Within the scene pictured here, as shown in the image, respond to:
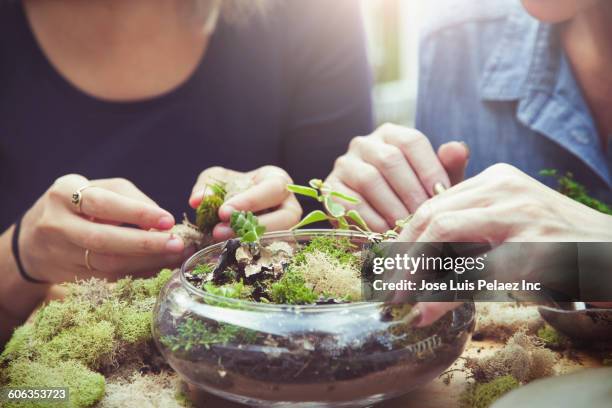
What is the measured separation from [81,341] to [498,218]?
0.47m

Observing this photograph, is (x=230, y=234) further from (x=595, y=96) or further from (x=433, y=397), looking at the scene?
(x=595, y=96)

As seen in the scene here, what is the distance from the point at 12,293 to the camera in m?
1.03

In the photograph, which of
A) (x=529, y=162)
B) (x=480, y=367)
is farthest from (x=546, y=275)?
(x=529, y=162)

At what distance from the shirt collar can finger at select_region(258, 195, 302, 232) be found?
673 mm

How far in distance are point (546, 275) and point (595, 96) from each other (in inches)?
32.5

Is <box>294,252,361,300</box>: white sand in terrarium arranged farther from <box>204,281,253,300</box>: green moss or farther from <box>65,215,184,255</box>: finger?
<box>65,215,184,255</box>: finger

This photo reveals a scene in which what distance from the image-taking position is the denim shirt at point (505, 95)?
121 cm

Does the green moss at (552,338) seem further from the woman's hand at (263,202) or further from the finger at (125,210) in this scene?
the finger at (125,210)

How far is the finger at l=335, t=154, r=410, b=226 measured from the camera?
88 cm

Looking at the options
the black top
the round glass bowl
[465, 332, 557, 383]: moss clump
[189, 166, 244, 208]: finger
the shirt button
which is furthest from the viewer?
the black top

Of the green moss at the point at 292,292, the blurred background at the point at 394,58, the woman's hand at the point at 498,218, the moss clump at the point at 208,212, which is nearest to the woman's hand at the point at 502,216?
the woman's hand at the point at 498,218

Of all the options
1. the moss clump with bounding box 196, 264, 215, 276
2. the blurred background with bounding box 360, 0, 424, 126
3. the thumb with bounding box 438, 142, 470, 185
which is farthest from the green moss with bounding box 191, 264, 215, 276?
the blurred background with bounding box 360, 0, 424, 126

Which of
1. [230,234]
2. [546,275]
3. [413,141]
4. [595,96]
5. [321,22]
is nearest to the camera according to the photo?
[546,275]

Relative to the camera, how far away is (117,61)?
4.62ft
